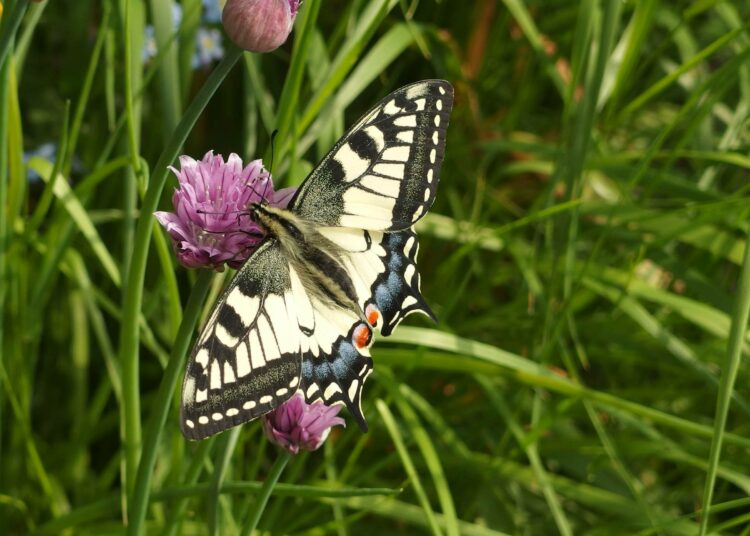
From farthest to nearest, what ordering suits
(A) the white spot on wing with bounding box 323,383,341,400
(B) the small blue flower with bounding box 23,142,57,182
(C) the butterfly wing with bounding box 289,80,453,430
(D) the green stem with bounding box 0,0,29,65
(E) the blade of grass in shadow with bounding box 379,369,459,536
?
(B) the small blue flower with bounding box 23,142,57,182 → (E) the blade of grass in shadow with bounding box 379,369,459,536 → (C) the butterfly wing with bounding box 289,80,453,430 → (A) the white spot on wing with bounding box 323,383,341,400 → (D) the green stem with bounding box 0,0,29,65

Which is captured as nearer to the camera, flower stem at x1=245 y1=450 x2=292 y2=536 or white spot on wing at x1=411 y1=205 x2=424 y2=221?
flower stem at x1=245 y1=450 x2=292 y2=536

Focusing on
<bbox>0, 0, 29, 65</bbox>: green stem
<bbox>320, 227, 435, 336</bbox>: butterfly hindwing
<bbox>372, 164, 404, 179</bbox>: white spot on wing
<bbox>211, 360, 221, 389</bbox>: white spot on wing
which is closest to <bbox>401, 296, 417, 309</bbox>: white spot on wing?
<bbox>320, 227, 435, 336</bbox>: butterfly hindwing

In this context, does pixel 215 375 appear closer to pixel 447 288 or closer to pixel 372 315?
pixel 372 315

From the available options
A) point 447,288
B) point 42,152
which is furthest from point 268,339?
point 42,152

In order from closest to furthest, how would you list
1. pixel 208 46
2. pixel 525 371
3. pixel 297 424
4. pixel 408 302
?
pixel 297 424 < pixel 408 302 < pixel 525 371 < pixel 208 46

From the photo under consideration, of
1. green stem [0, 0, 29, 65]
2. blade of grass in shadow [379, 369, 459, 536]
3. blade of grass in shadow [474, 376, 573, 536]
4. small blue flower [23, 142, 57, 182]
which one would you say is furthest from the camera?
small blue flower [23, 142, 57, 182]

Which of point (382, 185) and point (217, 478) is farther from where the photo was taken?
point (382, 185)

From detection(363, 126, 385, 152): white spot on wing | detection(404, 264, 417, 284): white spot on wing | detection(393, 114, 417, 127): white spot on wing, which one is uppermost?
detection(393, 114, 417, 127): white spot on wing

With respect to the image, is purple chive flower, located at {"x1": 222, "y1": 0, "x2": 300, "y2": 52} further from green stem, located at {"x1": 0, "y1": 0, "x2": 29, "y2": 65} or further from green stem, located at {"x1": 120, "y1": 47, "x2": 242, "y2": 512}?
green stem, located at {"x1": 0, "y1": 0, "x2": 29, "y2": 65}
